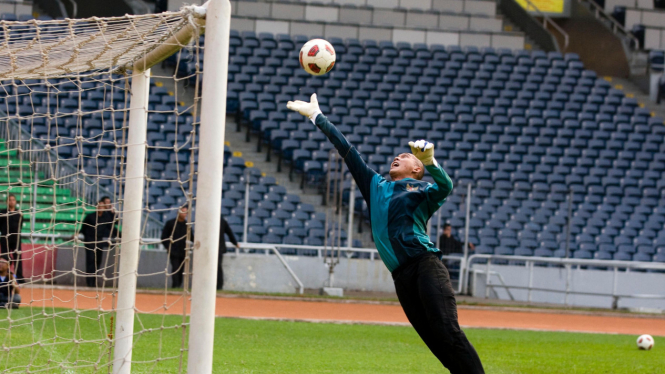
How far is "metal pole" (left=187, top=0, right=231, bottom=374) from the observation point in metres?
4.71

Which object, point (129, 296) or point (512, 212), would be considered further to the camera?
point (512, 212)

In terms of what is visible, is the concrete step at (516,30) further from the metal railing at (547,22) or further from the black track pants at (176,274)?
the black track pants at (176,274)

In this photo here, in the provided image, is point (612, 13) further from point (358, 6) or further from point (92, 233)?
point (92, 233)

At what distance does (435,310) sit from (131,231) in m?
2.33

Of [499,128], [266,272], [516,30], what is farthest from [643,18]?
[266,272]

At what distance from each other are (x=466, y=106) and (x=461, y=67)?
6.46ft

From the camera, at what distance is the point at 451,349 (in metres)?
5.47

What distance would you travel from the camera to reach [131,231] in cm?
603

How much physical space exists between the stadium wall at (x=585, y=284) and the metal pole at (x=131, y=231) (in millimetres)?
12484

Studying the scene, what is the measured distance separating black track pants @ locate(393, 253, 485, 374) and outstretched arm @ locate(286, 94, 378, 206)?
768 mm

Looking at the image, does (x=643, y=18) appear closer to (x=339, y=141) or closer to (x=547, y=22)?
(x=547, y=22)

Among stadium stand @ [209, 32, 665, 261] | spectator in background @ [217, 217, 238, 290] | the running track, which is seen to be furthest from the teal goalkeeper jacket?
stadium stand @ [209, 32, 665, 261]

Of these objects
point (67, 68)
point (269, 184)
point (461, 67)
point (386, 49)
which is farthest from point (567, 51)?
point (67, 68)

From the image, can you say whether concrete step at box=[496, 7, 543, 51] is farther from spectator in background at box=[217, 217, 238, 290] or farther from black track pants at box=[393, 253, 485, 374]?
black track pants at box=[393, 253, 485, 374]
